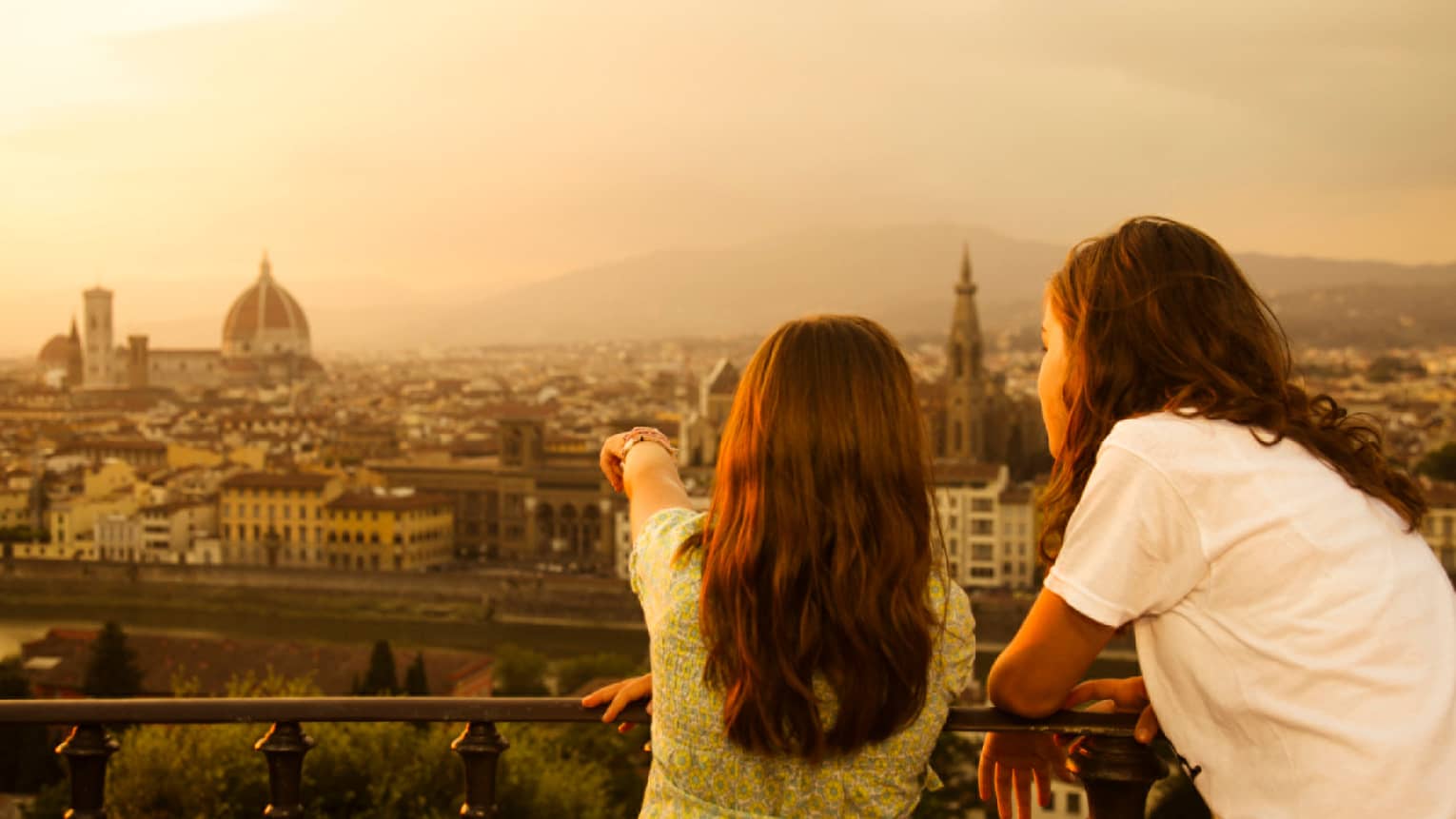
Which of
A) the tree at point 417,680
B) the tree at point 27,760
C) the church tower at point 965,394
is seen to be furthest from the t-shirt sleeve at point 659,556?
the church tower at point 965,394

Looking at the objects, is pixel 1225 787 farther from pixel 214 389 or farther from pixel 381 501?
pixel 214 389

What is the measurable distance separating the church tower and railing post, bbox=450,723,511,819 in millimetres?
28313

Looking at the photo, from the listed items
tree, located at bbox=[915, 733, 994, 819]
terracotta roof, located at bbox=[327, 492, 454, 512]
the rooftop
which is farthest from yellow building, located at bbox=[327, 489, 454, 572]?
tree, located at bbox=[915, 733, 994, 819]

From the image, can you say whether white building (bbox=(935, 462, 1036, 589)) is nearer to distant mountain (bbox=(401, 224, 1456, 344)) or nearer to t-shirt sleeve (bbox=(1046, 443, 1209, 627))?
distant mountain (bbox=(401, 224, 1456, 344))

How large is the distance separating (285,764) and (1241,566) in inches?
26.5

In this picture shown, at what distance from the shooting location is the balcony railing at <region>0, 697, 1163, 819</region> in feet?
3.12

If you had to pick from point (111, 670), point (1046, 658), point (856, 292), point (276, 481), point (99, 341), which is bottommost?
point (111, 670)

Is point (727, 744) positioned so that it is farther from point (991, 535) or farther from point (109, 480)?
point (109, 480)

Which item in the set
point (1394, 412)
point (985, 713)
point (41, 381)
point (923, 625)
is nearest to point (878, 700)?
point (923, 625)

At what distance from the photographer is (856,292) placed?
2068 inches

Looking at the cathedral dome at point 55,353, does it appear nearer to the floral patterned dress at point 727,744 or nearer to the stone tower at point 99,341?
the stone tower at point 99,341

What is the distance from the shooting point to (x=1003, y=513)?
2158 centimetres

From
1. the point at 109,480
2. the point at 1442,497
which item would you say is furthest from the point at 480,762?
the point at 109,480

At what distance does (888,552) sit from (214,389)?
4961 centimetres
